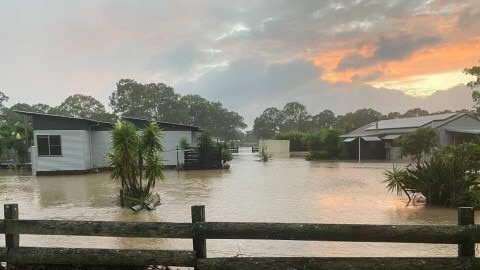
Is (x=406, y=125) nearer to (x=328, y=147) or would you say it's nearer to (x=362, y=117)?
(x=328, y=147)

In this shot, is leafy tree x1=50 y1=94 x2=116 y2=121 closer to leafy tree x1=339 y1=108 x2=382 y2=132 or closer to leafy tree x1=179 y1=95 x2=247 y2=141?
leafy tree x1=179 y1=95 x2=247 y2=141

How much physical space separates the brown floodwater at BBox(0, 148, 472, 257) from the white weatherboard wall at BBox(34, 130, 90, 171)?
698cm

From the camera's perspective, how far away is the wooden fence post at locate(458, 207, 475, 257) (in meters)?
3.88

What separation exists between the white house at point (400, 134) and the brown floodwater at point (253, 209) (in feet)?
64.9

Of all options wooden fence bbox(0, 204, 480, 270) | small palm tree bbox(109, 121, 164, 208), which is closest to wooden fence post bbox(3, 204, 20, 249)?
wooden fence bbox(0, 204, 480, 270)

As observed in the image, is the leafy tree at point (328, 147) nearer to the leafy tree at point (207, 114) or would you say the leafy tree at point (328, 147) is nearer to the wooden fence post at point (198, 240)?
the wooden fence post at point (198, 240)

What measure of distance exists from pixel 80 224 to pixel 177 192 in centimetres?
1055

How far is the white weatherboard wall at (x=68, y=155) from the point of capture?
24.9m

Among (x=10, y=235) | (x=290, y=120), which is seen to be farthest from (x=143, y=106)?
(x=10, y=235)

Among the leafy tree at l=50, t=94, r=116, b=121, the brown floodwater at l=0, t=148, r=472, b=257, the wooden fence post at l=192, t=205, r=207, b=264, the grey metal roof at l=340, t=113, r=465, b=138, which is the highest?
the leafy tree at l=50, t=94, r=116, b=121

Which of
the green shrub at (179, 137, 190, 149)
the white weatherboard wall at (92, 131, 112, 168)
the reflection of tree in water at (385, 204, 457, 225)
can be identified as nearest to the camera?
the reflection of tree in water at (385, 204, 457, 225)

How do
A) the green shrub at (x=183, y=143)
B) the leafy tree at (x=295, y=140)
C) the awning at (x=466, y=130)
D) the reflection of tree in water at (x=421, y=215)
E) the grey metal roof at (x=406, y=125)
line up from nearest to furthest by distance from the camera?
the reflection of tree in water at (x=421, y=215)
the green shrub at (x=183, y=143)
the awning at (x=466, y=130)
the grey metal roof at (x=406, y=125)
the leafy tree at (x=295, y=140)

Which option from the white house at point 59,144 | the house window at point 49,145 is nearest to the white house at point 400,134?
the white house at point 59,144

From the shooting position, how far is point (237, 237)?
4141mm
